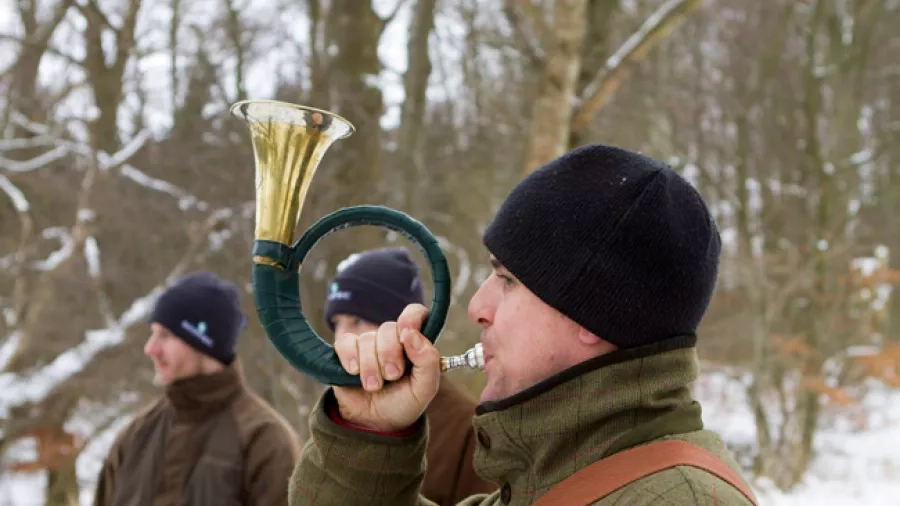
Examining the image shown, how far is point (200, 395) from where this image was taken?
294cm

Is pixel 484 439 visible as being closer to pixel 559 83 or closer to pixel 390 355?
pixel 390 355

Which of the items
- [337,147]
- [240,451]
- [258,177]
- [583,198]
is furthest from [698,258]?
[337,147]

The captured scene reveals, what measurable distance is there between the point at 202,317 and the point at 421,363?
206 centimetres

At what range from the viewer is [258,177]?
4.54 feet

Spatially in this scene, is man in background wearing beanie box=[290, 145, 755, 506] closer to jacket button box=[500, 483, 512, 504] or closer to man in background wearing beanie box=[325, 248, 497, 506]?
jacket button box=[500, 483, 512, 504]

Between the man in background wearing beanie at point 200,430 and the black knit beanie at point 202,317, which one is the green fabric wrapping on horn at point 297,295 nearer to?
the man in background wearing beanie at point 200,430

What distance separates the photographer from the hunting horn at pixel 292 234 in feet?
4.41

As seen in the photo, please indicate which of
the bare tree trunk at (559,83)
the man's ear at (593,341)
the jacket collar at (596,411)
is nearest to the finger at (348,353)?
the jacket collar at (596,411)

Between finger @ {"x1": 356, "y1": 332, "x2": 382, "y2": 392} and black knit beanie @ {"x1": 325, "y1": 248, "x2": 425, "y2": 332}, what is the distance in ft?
4.68

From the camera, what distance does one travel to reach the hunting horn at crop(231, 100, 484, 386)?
134cm

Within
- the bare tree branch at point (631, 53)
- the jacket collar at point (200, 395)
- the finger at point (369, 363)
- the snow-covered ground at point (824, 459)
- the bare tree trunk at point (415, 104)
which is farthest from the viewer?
the snow-covered ground at point (824, 459)

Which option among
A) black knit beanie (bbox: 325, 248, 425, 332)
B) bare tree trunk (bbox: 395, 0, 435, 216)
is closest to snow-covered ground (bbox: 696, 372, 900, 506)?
bare tree trunk (bbox: 395, 0, 435, 216)

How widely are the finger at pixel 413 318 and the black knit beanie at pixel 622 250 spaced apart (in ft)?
0.59

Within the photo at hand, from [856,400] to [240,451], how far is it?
10.9m
